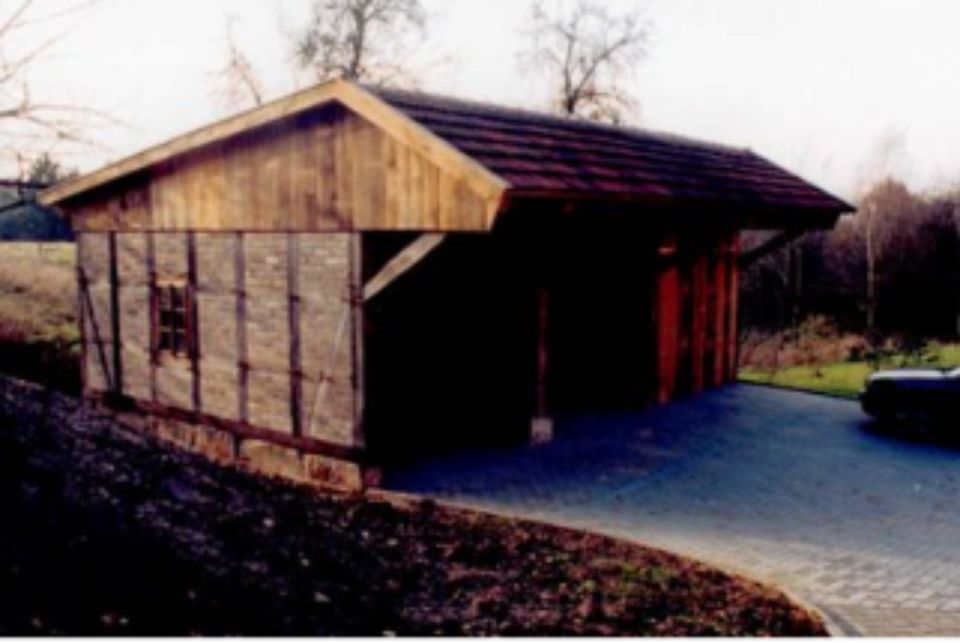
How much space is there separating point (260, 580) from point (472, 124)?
20.7 ft

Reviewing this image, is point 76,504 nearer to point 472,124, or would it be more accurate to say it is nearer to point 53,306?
point 472,124

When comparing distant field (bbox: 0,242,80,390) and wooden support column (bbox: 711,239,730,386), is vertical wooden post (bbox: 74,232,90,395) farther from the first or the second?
wooden support column (bbox: 711,239,730,386)

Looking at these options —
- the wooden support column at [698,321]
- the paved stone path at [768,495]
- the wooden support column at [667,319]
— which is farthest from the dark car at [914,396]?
the wooden support column at [667,319]

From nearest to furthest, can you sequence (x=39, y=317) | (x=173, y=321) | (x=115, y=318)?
1. (x=173, y=321)
2. (x=115, y=318)
3. (x=39, y=317)

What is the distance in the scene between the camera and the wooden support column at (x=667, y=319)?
51.8ft

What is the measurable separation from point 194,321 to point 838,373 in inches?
573

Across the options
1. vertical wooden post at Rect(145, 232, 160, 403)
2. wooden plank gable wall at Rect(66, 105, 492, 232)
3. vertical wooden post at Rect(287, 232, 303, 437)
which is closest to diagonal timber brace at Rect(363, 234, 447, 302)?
wooden plank gable wall at Rect(66, 105, 492, 232)

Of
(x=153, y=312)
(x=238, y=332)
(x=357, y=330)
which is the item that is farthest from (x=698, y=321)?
(x=153, y=312)

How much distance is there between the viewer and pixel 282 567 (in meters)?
7.51

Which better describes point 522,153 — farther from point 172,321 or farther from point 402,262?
point 172,321

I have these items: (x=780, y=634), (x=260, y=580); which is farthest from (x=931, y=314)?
(x=260, y=580)

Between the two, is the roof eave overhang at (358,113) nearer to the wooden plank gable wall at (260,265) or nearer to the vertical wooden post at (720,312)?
the wooden plank gable wall at (260,265)

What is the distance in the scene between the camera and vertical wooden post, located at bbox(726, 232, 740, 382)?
1786cm

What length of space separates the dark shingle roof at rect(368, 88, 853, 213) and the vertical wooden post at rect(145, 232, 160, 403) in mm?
5222
